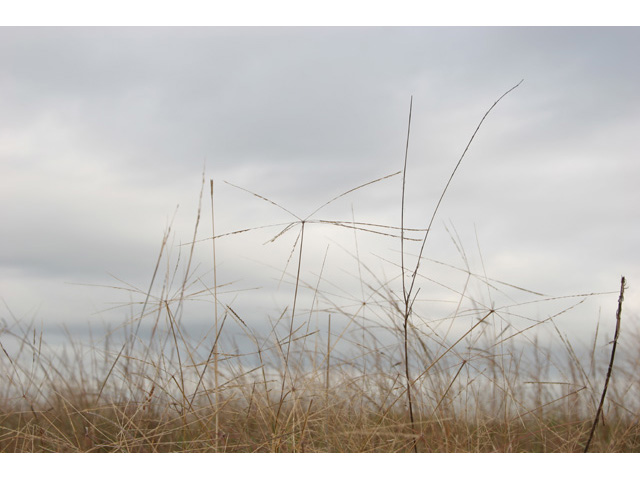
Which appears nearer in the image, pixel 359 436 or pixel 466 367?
pixel 359 436

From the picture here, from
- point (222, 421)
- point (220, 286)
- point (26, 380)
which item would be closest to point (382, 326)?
point (220, 286)

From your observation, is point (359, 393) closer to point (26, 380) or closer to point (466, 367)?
point (466, 367)

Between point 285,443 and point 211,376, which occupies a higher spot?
point 211,376

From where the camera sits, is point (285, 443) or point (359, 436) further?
point (359, 436)

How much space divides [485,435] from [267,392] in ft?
3.12

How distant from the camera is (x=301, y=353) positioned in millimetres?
2438

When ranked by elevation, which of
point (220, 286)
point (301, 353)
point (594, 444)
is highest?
point (220, 286)

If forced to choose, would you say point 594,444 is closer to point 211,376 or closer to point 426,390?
point 426,390
